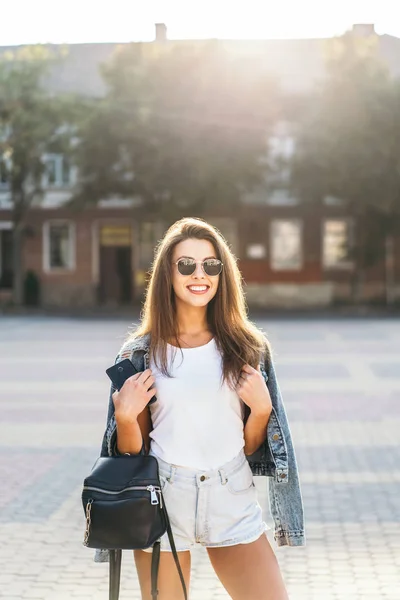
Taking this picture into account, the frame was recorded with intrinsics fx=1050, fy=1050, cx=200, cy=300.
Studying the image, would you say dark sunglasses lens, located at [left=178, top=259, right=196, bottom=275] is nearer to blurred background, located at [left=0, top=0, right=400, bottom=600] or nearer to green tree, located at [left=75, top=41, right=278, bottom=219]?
blurred background, located at [left=0, top=0, right=400, bottom=600]

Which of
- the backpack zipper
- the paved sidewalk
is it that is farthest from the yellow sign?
the backpack zipper

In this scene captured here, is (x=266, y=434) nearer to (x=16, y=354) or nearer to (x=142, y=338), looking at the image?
(x=142, y=338)

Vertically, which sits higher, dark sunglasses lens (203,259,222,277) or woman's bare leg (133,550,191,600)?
dark sunglasses lens (203,259,222,277)

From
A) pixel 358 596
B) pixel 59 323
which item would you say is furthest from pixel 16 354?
pixel 358 596

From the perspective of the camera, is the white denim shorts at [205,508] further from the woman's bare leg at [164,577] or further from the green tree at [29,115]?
the green tree at [29,115]

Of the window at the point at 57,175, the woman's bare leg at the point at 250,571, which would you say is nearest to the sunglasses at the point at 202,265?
the woman's bare leg at the point at 250,571

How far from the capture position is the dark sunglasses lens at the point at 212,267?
132 inches

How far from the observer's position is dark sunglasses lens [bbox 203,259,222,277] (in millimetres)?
3357

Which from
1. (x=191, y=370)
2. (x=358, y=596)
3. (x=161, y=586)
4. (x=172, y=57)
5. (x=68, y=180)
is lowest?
(x=358, y=596)

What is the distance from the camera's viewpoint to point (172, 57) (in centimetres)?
3719

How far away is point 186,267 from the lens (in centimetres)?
335

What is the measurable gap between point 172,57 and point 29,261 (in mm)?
12804

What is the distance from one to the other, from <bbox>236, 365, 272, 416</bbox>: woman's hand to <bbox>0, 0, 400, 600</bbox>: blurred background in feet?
16.7

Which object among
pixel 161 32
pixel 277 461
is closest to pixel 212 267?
pixel 277 461
